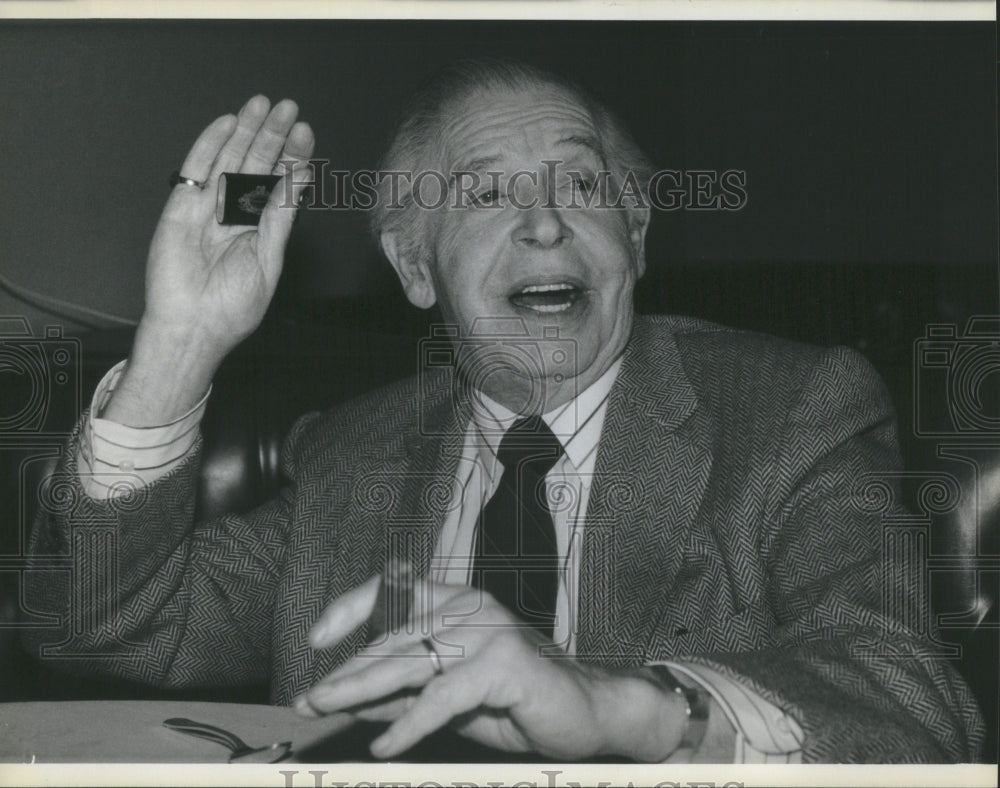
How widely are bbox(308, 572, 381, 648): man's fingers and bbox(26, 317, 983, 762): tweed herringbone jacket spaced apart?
21 mm

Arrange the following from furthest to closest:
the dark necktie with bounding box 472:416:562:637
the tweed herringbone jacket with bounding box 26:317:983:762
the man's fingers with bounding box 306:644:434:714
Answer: the dark necktie with bounding box 472:416:562:637
the tweed herringbone jacket with bounding box 26:317:983:762
the man's fingers with bounding box 306:644:434:714

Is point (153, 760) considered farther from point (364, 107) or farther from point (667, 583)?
point (364, 107)

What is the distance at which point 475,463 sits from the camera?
187cm

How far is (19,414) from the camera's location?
1.91 metres

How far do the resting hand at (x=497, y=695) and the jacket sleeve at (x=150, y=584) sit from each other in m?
0.24

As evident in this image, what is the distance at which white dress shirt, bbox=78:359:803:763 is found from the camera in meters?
1.78

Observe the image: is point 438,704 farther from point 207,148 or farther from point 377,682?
point 207,148

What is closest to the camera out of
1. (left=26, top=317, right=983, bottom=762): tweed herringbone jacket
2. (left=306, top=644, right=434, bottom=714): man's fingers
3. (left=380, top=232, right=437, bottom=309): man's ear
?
(left=306, top=644, right=434, bottom=714): man's fingers

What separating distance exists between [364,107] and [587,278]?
46 cm

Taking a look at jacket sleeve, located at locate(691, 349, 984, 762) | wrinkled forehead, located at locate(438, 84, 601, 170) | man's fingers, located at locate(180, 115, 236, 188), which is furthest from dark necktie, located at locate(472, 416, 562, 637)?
man's fingers, located at locate(180, 115, 236, 188)

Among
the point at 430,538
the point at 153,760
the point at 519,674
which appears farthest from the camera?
the point at 430,538

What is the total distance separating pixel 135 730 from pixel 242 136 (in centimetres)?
95

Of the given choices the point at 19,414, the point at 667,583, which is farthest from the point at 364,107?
the point at 667,583

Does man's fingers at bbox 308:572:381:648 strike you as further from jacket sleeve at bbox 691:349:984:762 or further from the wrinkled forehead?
the wrinkled forehead
